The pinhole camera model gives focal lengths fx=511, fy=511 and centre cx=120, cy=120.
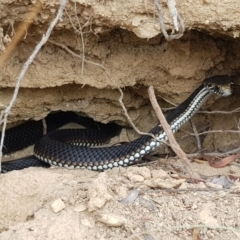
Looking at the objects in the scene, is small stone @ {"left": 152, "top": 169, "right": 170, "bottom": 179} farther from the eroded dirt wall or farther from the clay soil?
the eroded dirt wall

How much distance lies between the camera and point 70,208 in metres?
3.36

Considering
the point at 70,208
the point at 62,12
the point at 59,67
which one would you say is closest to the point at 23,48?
the point at 59,67

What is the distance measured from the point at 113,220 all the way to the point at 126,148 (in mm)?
1673

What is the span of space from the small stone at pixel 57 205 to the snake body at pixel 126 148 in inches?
51.7

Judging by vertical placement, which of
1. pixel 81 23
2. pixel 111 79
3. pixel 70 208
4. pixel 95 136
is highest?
pixel 81 23

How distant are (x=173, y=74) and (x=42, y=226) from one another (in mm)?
2186

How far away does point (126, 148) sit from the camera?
4.76 meters

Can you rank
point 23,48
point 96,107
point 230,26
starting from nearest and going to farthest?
1. point 230,26
2. point 23,48
3. point 96,107

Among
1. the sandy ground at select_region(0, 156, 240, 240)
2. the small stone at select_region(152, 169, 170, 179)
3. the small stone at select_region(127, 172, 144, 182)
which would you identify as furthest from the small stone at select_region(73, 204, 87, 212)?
the small stone at select_region(152, 169, 170, 179)

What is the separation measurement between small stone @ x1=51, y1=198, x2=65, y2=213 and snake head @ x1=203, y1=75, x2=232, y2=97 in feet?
6.63

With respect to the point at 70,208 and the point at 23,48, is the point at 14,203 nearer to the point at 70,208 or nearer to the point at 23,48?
the point at 70,208

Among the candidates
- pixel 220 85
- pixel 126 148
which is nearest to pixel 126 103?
pixel 126 148

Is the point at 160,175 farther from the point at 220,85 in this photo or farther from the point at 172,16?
the point at 220,85

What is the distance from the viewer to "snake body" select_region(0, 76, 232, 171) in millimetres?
4719
